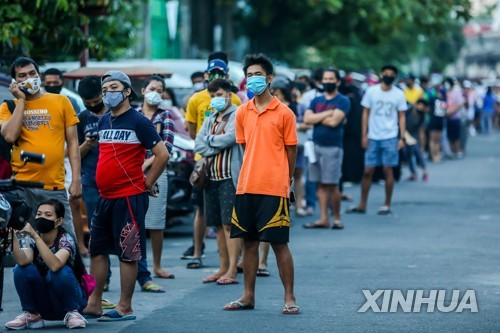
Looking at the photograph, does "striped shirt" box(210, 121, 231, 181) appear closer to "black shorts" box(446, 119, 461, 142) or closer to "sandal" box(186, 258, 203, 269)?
"sandal" box(186, 258, 203, 269)

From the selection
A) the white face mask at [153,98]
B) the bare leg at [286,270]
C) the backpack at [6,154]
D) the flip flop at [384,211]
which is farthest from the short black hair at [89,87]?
the flip flop at [384,211]

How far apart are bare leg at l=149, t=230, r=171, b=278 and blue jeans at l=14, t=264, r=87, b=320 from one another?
7.95 feet

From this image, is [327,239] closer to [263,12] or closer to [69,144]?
[69,144]

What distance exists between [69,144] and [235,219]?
4.62 ft

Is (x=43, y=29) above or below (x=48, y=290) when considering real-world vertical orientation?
above

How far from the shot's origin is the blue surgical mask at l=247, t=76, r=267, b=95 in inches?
Answer: 392

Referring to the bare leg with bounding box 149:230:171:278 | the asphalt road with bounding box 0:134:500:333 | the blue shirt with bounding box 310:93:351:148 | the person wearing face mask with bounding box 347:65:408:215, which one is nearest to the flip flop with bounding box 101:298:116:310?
the asphalt road with bounding box 0:134:500:333

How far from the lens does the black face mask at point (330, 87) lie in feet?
51.8

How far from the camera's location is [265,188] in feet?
Answer: 32.1

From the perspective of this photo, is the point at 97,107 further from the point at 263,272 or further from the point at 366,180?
the point at 366,180

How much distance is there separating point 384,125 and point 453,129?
14.1 metres

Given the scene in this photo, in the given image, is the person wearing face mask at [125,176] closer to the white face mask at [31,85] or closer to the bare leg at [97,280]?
the bare leg at [97,280]

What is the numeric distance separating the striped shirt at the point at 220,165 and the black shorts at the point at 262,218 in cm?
182

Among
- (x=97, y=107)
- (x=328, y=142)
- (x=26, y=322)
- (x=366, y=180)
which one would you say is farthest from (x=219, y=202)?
(x=366, y=180)
